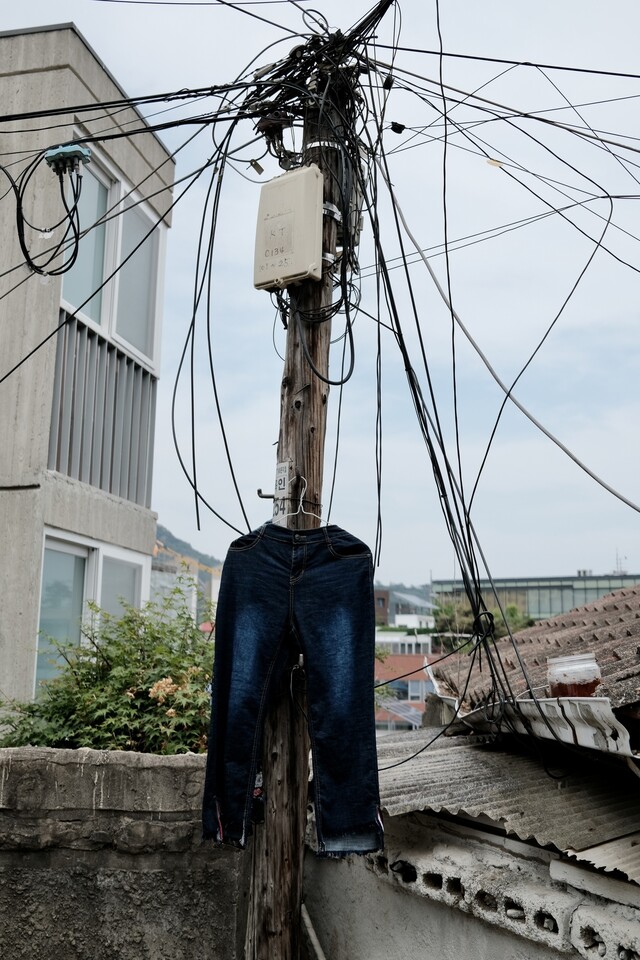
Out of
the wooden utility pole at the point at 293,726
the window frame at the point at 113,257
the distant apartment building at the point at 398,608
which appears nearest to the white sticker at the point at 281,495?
the wooden utility pole at the point at 293,726

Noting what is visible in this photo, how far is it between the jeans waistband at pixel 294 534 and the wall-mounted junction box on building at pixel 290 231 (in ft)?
4.10

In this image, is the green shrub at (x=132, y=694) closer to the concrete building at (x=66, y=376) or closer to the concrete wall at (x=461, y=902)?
the concrete wall at (x=461, y=902)

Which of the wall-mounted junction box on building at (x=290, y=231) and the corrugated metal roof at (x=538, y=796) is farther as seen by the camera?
the wall-mounted junction box on building at (x=290, y=231)

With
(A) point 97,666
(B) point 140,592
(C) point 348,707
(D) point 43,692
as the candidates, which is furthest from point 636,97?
(B) point 140,592

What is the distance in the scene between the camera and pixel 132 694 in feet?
18.0

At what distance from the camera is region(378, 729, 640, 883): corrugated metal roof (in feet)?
13.1

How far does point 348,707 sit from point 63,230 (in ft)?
18.7

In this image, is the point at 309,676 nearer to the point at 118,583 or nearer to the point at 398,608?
the point at 118,583

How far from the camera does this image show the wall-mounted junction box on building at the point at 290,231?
429cm

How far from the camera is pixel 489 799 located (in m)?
4.48

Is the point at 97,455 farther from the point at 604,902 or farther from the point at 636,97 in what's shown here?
the point at 604,902

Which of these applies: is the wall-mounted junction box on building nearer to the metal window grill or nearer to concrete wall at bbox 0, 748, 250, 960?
concrete wall at bbox 0, 748, 250, 960

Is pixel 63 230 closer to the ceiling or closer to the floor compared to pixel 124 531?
closer to the ceiling

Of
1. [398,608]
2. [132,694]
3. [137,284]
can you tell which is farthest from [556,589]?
[132,694]
